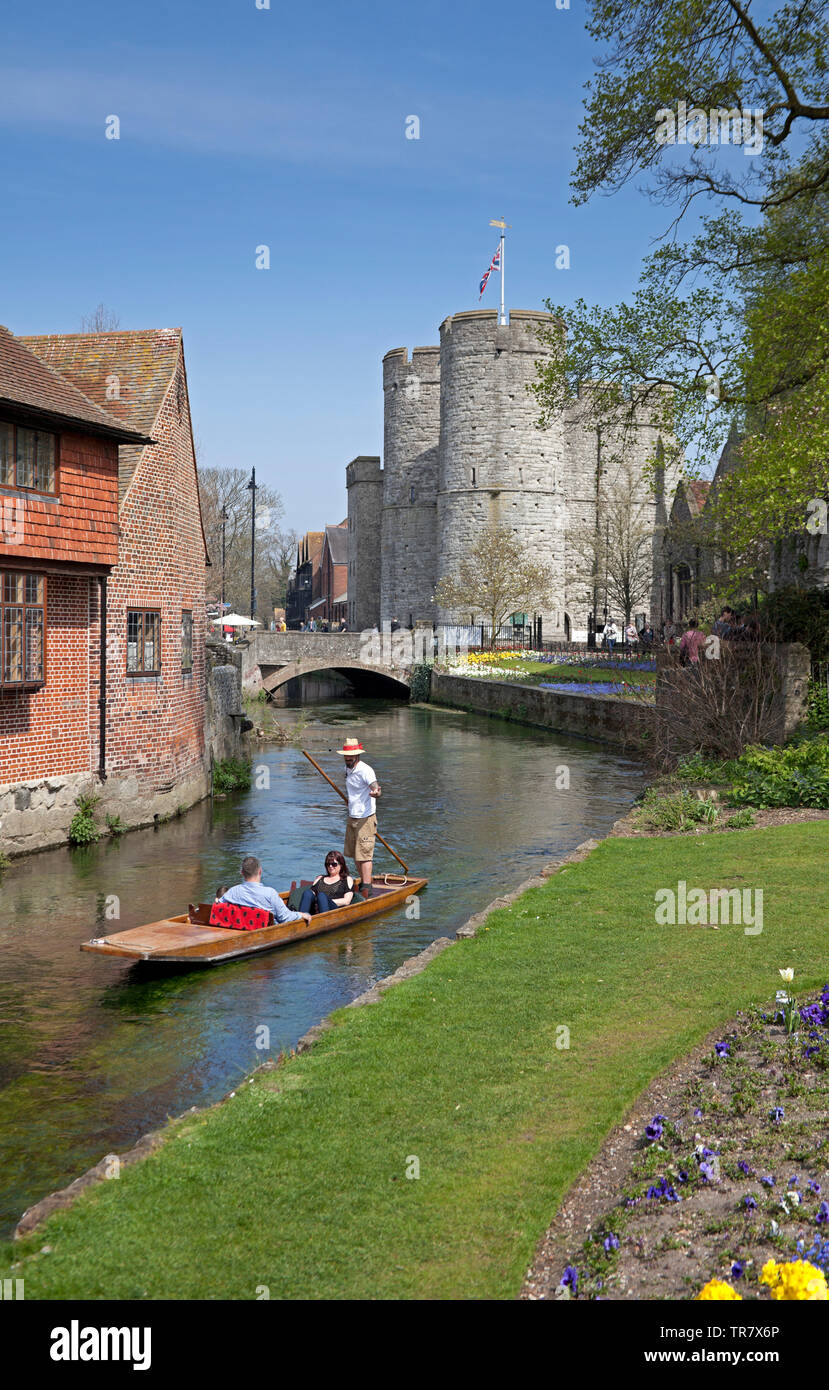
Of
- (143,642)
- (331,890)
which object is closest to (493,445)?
(143,642)

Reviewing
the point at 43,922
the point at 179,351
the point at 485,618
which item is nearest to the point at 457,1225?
the point at 43,922

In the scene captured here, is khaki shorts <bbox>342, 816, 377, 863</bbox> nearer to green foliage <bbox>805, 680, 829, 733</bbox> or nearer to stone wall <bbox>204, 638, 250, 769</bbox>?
green foliage <bbox>805, 680, 829, 733</bbox>

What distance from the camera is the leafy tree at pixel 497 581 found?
194 ft

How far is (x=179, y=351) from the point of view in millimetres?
21328

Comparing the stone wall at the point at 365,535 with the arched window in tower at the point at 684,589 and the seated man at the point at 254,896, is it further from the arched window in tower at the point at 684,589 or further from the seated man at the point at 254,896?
the seated man at the point at 254,896

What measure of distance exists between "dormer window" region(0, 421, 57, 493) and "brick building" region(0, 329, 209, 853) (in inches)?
1.1

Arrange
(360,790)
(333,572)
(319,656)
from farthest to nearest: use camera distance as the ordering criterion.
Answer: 1. (333,572)
2. (319,656)
3. (360,790)

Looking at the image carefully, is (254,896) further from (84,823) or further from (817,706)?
(817,706)

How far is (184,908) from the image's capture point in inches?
563

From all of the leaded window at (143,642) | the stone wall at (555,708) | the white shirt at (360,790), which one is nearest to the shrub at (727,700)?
the stone wall at (555,708)

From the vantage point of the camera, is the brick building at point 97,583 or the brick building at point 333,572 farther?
the brick building at point 333,572

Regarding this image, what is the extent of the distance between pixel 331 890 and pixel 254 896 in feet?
4.93

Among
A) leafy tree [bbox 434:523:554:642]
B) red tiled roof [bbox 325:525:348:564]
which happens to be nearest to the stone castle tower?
leafy tree [bbox 434:523:554:642]

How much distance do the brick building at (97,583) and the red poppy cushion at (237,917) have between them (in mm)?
6057
